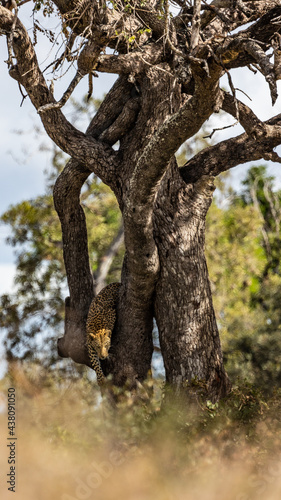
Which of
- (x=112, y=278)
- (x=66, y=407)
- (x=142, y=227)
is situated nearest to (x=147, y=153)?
(x=142, y=227)

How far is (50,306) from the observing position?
13516mm

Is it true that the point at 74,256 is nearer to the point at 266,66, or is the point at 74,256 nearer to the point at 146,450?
the point at 146,450

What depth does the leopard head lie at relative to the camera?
5910 mm

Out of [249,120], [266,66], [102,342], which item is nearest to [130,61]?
[249,120]

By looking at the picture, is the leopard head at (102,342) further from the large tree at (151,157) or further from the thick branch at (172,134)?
the thick branch at (172,134)

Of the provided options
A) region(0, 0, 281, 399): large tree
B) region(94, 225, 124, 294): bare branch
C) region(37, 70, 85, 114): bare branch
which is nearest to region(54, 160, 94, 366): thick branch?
region(0, 0, 281, 399): large tree

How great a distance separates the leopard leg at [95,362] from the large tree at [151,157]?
15cm

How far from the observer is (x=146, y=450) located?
3852 mm

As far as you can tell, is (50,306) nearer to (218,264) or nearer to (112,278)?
(112,278)

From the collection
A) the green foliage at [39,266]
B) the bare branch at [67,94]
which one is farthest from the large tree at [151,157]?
the green foliage at [39,266]

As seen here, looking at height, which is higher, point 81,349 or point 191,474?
point 81,349

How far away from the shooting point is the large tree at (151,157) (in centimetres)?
532

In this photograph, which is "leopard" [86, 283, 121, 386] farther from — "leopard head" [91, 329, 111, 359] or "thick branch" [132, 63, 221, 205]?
"thick branch" [132, 63, 221, 205]

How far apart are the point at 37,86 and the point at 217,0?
2018 mm
